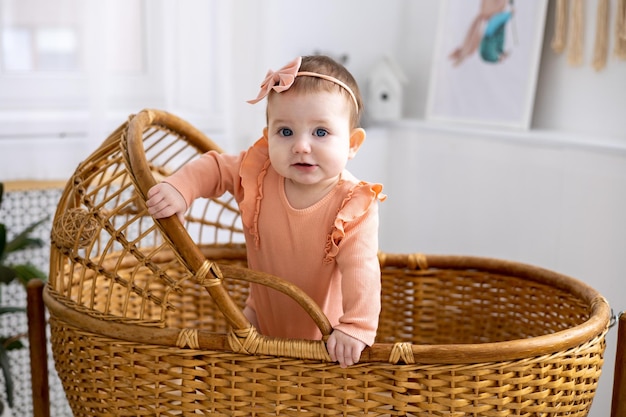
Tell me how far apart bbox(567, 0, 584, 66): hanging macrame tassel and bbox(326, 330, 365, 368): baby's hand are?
3.84 ft

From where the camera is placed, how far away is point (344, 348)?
3.33 feet

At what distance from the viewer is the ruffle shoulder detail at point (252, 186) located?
4.21ft

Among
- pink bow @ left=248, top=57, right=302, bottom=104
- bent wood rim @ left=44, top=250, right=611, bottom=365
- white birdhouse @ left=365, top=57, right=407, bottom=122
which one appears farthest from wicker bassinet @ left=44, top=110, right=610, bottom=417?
white birdhouse @ left=365, top=57, right=407, bottom=122

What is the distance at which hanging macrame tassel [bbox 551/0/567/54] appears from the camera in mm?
1872

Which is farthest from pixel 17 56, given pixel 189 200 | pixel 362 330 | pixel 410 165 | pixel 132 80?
pixel 362 330

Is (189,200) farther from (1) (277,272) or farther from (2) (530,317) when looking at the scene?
(2) (530,317)

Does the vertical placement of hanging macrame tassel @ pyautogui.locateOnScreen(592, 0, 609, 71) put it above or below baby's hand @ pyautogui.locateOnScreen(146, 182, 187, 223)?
above

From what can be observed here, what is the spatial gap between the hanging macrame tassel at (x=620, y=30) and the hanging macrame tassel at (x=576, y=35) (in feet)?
0.34

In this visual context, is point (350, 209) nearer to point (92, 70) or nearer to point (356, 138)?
point (356, 138)

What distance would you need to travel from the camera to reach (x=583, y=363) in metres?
1.11

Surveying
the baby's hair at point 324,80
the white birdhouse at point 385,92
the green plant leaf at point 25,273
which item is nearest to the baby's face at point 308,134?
the baby's hair at point 324,80

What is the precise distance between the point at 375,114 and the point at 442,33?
0.32 metres

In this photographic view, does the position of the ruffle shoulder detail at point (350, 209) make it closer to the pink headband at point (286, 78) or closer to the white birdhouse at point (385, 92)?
the pink headband at point (286, 78)

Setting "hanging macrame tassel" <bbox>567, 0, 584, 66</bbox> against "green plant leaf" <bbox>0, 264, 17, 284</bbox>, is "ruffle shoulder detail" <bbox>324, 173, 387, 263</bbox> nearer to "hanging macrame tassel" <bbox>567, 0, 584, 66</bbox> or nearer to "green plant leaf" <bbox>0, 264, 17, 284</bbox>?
"green plant leaf" <bbox>0, 264, 17, 284</bbox>
